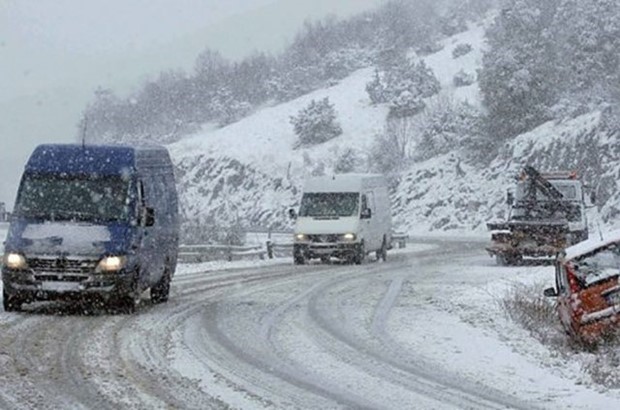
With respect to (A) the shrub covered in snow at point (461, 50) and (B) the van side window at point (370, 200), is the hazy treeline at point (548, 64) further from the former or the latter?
(B) the van side window at point (370, 200)

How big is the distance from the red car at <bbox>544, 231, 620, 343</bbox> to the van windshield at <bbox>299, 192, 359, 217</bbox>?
1869 centimetres

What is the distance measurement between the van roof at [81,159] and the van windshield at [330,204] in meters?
15.2

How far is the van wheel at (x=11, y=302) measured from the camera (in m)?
15.8

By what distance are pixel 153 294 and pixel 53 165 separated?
9.85 ft

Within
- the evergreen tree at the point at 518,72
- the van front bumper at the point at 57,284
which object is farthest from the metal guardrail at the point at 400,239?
the van front bumper at the point at 57,284

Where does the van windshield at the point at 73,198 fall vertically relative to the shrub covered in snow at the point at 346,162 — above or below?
below

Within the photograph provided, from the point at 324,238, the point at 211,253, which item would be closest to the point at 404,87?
the point at 211,253

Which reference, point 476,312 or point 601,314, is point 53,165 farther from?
point 601,314

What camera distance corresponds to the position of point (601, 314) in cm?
1220

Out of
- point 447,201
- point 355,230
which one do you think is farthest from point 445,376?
point 447,201

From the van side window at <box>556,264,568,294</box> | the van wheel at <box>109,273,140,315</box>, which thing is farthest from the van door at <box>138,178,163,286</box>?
the van side window at <box>556,264,568,294</box>

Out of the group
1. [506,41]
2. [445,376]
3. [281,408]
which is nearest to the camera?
[281,408]

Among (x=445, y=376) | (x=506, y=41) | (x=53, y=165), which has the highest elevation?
(x=506, y=41)

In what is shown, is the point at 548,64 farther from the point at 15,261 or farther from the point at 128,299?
the point at 15,261
